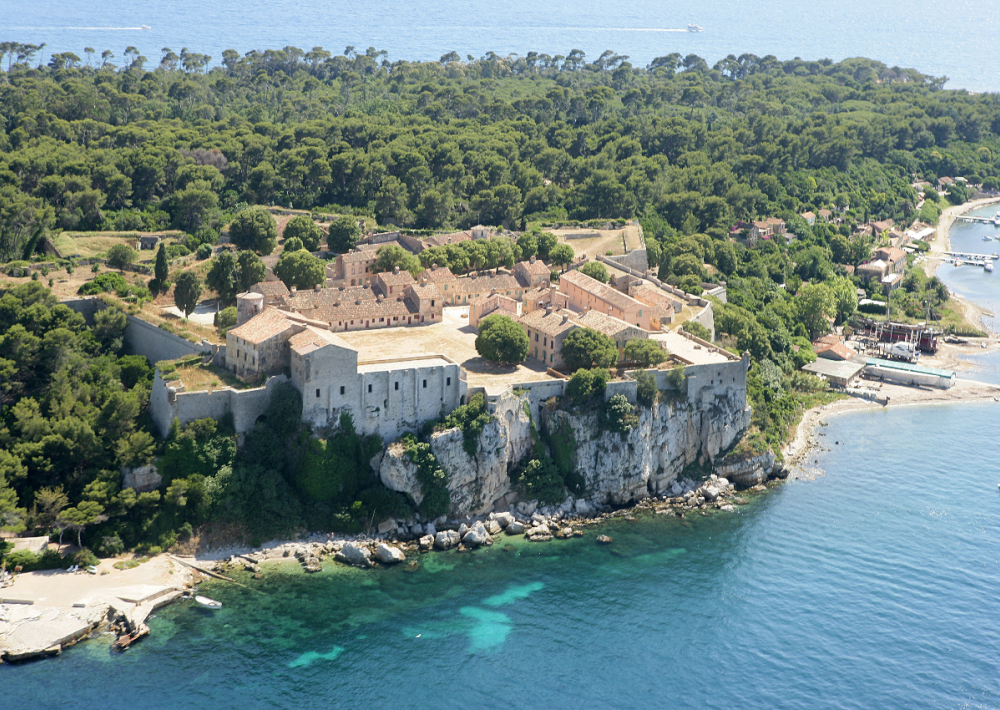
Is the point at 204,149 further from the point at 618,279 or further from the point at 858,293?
the point at 858,293

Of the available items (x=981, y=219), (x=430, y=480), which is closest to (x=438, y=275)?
(x=430, y=480)

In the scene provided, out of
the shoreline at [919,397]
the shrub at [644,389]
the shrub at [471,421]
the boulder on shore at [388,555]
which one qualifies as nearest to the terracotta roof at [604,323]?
the shrub at [644,389]

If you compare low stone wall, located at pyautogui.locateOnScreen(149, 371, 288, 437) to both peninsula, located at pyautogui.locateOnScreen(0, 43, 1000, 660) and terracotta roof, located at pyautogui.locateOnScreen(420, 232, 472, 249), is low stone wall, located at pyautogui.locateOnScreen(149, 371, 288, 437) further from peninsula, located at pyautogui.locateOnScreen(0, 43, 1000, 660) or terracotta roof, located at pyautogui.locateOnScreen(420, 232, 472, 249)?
terracotta roof, located at pyautogui.locateOnScreen(420, 232, 472, 249)

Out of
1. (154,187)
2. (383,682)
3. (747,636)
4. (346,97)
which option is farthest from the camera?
(346,97)

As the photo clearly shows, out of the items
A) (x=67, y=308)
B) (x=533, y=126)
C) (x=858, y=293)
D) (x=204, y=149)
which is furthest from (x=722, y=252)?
(x=67, y=308)

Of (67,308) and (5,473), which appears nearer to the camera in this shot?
(5,473)

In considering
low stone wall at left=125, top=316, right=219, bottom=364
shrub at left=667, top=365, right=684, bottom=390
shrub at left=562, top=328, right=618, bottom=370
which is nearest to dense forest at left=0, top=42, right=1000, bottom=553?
low stone wall at left=125, top=316, right=219, bottom=364

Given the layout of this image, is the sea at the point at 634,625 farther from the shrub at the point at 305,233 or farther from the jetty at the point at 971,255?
the jetty at the point at 971,255
